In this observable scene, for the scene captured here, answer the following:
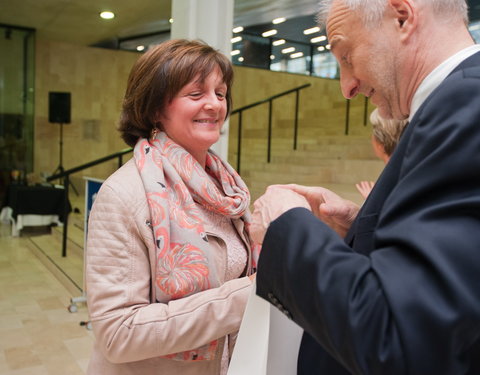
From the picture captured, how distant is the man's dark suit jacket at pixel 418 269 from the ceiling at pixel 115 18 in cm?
574

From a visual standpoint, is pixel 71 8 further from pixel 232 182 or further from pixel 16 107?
pixel 232 182

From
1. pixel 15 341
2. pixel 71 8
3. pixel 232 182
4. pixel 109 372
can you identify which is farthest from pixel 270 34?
pixel 109 372

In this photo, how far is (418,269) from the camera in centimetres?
61

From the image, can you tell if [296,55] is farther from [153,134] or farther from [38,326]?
[153,134]

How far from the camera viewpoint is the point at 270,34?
875 centimetres

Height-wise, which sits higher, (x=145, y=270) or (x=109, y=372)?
(x=145, y=270)

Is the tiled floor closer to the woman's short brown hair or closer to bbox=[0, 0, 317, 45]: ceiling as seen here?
the woman's short brown hair

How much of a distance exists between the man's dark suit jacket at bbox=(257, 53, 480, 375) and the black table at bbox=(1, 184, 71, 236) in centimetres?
765

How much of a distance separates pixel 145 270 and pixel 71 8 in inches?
335

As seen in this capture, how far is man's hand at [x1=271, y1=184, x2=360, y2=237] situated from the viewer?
3.69 feet

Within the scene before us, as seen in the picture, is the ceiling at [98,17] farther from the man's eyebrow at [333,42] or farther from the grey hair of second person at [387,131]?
the man's eyebrow at [333,42]

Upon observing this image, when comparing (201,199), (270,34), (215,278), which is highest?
(270,34)

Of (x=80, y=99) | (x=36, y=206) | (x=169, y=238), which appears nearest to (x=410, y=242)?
(x=169, y=238)

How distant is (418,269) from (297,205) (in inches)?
11.3
